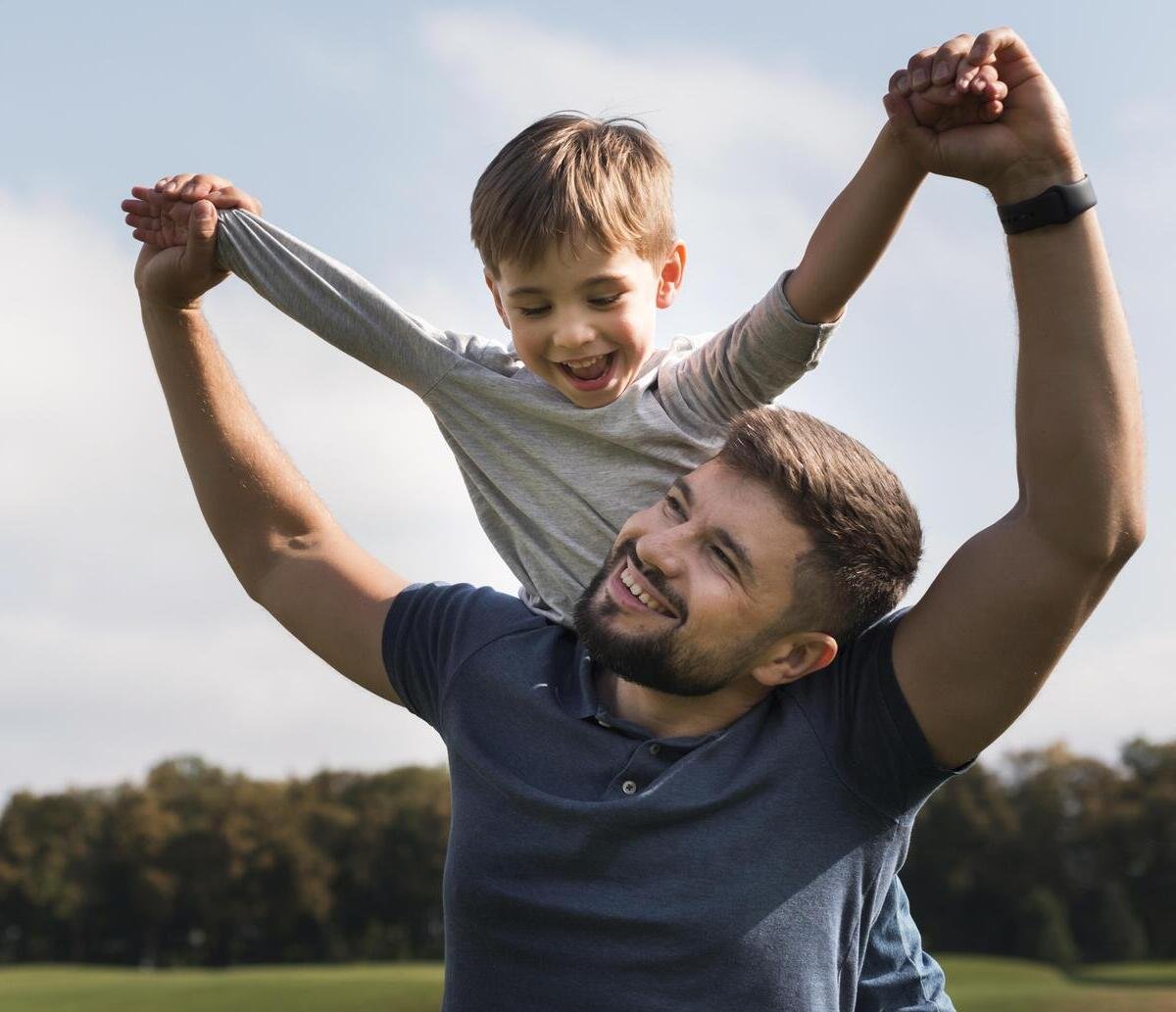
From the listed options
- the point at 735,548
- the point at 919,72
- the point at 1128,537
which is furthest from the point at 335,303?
the point at 1128,537

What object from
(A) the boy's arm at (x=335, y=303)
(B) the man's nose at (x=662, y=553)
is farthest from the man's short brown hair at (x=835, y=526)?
(A) the boy's arm at (x=335, y=303)

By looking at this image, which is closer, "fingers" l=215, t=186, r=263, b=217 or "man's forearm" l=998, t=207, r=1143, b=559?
"man's forearm" l=998, t=207, r=1143, b=559

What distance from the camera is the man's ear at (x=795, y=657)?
11.0 ft

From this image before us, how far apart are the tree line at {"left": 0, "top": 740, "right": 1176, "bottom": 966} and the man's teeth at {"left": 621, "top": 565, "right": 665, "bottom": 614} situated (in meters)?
54.0

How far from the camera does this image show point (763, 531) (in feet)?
11.1

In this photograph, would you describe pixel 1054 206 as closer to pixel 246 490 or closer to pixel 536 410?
pixel 536 410

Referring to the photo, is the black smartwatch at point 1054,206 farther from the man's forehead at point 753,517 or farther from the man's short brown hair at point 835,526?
the man's forehead at point 753,517

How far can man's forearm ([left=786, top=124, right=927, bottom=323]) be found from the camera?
3252 millimetres

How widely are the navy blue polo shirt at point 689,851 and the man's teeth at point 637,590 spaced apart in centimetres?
31

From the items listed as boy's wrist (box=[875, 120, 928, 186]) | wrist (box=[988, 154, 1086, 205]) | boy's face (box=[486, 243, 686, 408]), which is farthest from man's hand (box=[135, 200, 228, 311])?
wrist (box=[988, 154, 1086, 205])

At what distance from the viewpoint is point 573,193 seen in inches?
152

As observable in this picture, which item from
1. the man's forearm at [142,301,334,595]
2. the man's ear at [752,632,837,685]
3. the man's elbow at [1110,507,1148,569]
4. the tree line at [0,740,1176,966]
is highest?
the tree line at [0,740,1176,966]

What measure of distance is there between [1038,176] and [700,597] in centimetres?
112

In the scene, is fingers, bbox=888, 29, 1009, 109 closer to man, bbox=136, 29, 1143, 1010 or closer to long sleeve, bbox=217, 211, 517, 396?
man, bbox=136, 29, 1143, 1010
